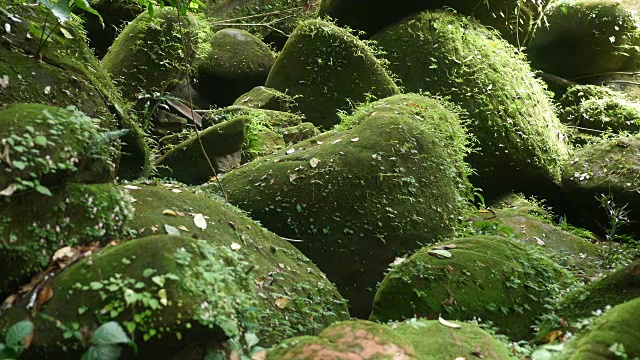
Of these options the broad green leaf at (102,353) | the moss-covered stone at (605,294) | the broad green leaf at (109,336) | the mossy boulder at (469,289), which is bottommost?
the mossy boulder at (469,289)

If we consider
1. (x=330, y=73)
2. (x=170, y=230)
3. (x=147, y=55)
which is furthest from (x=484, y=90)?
(x=170, y=230)

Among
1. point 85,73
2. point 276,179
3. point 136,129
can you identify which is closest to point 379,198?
point 276,179

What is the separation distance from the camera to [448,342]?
2.56m

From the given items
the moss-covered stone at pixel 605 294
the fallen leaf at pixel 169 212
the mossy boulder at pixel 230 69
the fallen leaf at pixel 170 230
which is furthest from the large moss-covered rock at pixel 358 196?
the mossy boulder at pixel 230 69

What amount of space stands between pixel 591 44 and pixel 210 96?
24.9 feet

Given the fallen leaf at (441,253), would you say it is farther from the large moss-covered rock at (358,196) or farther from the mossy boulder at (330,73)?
the mossy boulder at (330,73)

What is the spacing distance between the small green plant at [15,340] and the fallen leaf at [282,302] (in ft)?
5.09

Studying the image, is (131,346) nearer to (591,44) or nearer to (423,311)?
(423,311)

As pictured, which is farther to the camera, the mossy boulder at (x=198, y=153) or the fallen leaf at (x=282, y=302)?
the mossy boulder at (x=198, y=153)

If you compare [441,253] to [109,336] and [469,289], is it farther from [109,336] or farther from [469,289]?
[109,336]

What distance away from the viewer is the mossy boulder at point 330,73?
7.50 m

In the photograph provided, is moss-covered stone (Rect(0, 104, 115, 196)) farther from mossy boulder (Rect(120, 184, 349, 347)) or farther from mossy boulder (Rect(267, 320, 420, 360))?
mossy boulder (Rect(267, 320, 420, 360))

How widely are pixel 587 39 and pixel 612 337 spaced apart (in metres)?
10.6

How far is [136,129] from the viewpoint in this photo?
422 centimetres
